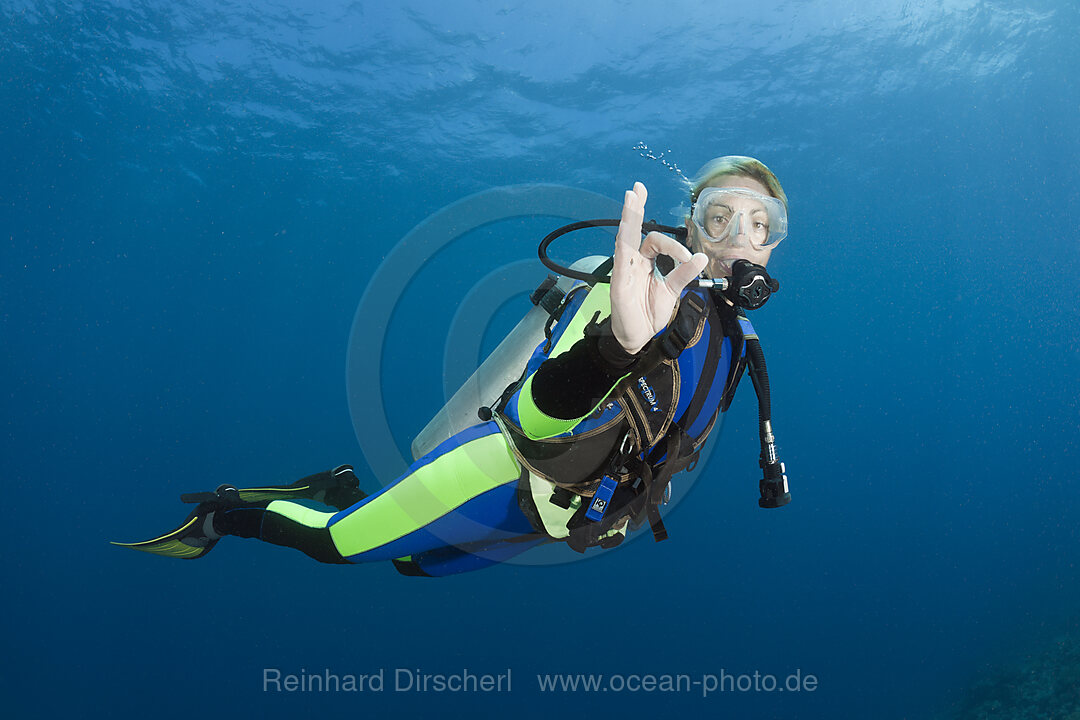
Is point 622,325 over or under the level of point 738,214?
under

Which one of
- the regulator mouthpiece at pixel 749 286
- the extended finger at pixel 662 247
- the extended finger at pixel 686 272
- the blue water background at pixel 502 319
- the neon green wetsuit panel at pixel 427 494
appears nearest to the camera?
the extended finger at pixel 686 272

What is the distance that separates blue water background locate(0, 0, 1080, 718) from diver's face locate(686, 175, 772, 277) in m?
8.38

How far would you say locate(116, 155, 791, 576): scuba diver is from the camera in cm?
181

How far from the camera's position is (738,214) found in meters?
2.57

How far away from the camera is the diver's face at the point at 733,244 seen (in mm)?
2527

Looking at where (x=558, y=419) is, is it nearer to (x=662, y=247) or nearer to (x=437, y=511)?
(x=662, y=247)

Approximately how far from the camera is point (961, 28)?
1382 cm

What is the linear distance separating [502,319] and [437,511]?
3021 centimetres

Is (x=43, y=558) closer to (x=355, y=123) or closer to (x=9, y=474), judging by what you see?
(x=9, y=474)

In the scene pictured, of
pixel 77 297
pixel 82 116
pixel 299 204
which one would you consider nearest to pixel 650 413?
pixel 82 116

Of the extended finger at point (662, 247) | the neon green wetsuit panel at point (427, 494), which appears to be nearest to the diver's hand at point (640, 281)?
the extended finger at point (662, 247)

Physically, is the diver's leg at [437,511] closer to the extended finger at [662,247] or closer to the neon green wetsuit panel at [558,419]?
the neon green wetsuit panel at [558,419]

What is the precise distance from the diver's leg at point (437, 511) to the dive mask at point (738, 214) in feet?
4.89

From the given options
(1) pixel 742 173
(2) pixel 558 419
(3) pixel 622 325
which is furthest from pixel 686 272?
(1) pixel 742 173
